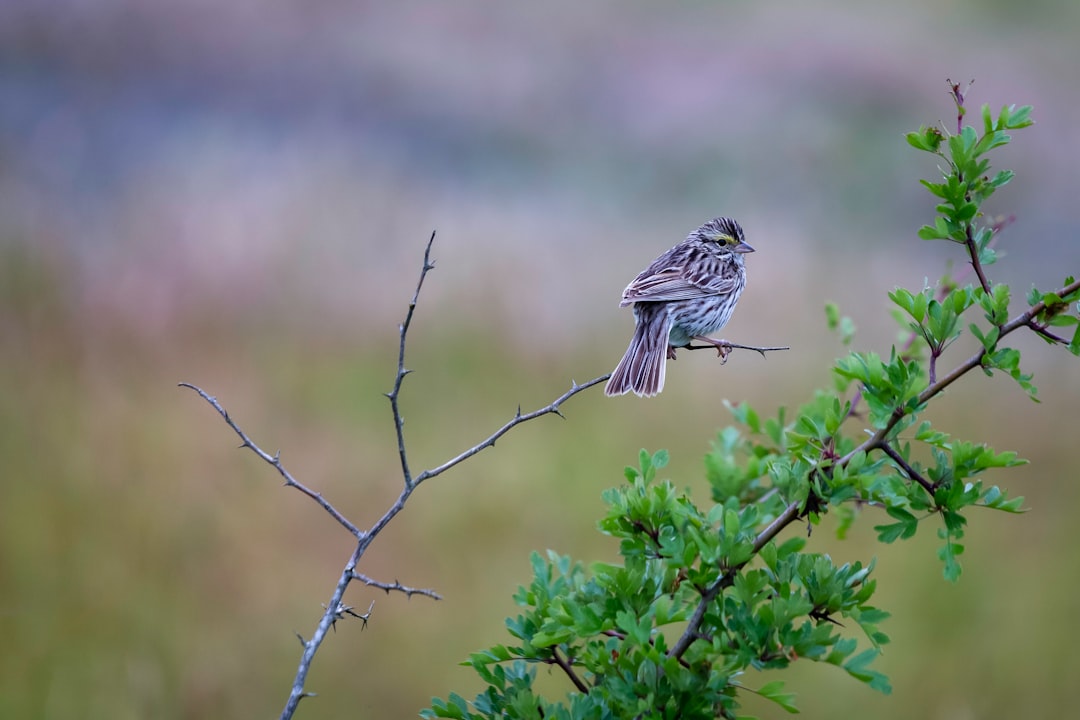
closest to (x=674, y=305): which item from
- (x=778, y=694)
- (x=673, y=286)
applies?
(x=673, y=286)

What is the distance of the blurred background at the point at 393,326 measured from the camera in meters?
4.65

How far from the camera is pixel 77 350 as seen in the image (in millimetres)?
5781

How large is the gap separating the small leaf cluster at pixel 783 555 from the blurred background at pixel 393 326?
2563mm

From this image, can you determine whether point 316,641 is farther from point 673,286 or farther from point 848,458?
point 673,286

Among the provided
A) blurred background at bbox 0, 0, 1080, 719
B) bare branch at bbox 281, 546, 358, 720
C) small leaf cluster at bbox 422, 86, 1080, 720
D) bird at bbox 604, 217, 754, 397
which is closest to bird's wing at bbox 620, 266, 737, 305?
bird at bbox 604, 217, 754, 397

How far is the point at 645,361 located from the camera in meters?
3.11

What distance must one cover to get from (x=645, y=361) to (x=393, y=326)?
3772 millimetres

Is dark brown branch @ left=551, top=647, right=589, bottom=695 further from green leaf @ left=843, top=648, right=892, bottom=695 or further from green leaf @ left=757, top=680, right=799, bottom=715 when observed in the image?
Result: green leaf @ left=843, top=648, right=892, bottom=695

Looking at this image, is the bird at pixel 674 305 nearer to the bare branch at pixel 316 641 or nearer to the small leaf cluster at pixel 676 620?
the small leaf cluster at pixel 676 620

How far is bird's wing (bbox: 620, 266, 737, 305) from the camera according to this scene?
3438mm

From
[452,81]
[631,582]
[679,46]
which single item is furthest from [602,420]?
[679,46]

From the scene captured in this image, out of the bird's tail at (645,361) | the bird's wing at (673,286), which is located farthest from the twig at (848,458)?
the bird's wing at (673,286)

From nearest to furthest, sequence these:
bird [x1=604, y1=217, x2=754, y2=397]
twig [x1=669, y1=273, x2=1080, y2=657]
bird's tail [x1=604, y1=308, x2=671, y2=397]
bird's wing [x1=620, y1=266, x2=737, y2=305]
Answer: twig [x1=669, y1=273, x2=1080, y2=657], bird's tail [x1=604, y1=308, x2=671, y2=397], bird [x1=604, y1=217, x2=754, y2=397], bird's wing [x1=620, y1=266, x2=737, y2=305]

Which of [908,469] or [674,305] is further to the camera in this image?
[674,305]
